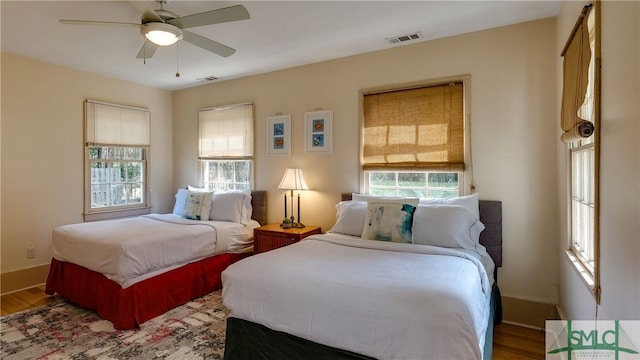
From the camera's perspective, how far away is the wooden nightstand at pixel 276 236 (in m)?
3.51

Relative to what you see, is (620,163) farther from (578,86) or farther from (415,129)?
(415,129)

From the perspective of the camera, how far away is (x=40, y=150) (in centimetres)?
383

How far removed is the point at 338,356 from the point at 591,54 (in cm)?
A: 207

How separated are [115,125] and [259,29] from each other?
9.29ft

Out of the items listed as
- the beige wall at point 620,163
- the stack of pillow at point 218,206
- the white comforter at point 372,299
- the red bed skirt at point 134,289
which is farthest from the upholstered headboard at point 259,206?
the beige wall at point 620,163

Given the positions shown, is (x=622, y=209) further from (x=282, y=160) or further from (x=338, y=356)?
(x=282, y=160)

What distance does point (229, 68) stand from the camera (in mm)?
4125

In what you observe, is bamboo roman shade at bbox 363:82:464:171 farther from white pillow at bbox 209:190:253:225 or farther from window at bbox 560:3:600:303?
white pillow at bbox 209:190:253:225

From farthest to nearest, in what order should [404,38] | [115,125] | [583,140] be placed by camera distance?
[115,125]
[404,38]
[583,140]

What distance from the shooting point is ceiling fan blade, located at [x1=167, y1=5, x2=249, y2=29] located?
2131mm

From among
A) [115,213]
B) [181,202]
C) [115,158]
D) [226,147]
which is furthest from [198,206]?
[115,158]

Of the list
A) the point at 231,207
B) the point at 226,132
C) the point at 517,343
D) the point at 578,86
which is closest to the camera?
the point at 578,86

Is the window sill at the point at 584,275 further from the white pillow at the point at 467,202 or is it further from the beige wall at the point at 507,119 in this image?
the white pillow at the point at 467,202

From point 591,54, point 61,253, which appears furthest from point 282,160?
point 591,54
